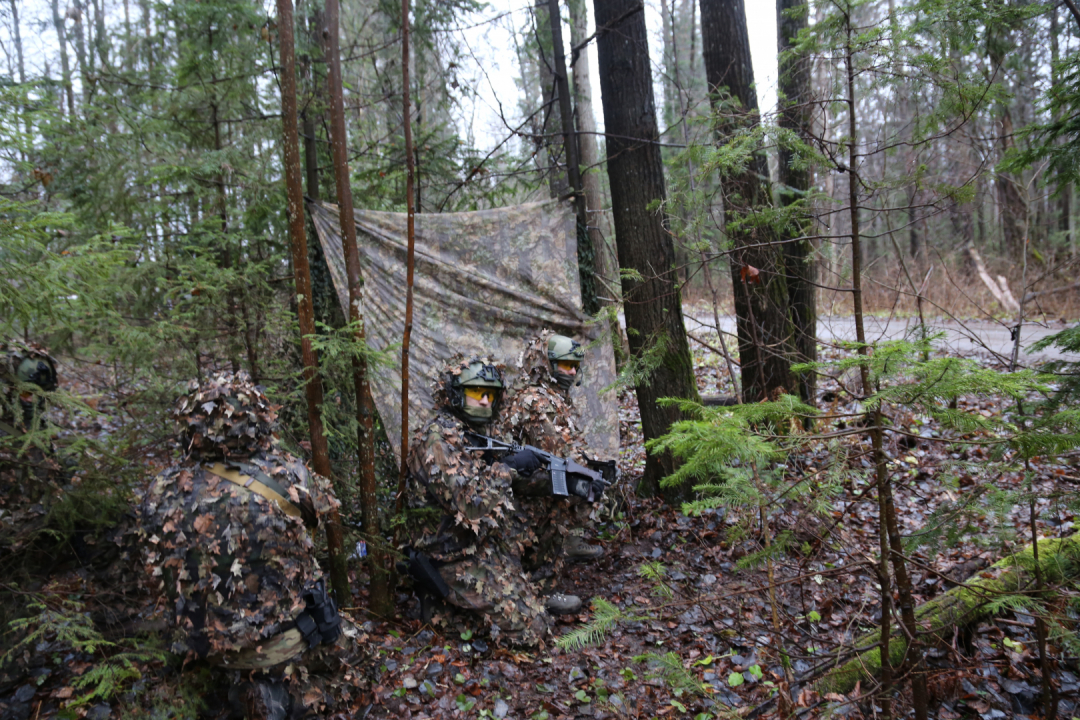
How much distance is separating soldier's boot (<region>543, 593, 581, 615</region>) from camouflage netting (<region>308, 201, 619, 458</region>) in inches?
72.0

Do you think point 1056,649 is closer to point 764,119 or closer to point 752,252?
point 764,119

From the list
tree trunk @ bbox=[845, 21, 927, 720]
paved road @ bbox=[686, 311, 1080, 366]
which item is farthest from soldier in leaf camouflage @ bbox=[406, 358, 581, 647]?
paved road @ bbox=[686, 311, 1080, 366]

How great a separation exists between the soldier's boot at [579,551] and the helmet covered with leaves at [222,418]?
2890 mm

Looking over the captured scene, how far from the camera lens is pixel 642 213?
18.0 ft

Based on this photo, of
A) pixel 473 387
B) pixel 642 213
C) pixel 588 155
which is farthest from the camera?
pixel 588 155

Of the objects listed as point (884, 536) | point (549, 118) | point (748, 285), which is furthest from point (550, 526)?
point (549, 118)

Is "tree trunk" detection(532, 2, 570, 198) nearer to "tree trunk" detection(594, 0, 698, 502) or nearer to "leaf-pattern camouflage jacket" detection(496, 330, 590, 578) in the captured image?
"tree trunk" detection(594, 0, 698, 502)

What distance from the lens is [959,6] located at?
2709 millimetres

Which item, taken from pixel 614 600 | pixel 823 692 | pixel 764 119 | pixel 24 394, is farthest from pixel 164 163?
pixel 823 692

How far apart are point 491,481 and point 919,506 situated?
3872mm

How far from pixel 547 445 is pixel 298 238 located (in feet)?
7.89

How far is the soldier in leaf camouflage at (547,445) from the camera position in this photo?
4.63m

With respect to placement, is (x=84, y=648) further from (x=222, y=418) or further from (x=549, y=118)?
(x=549, y=118)

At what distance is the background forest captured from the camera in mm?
2393
